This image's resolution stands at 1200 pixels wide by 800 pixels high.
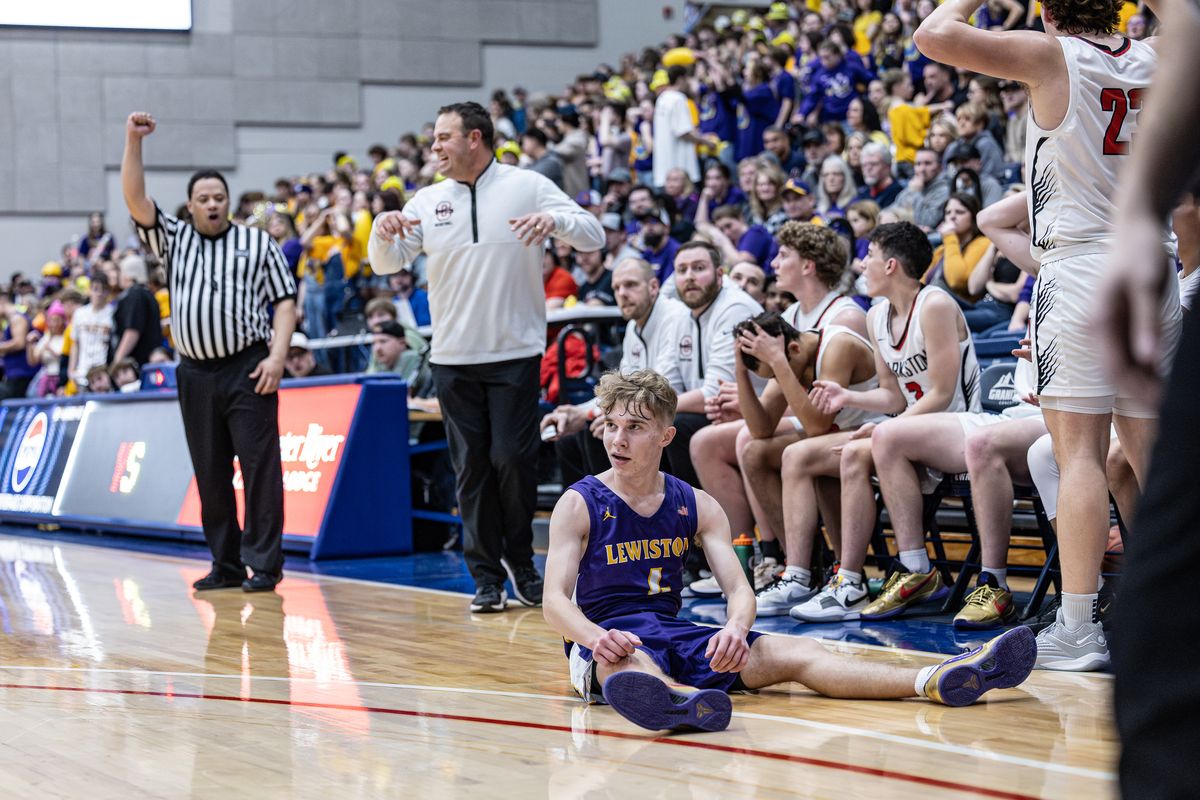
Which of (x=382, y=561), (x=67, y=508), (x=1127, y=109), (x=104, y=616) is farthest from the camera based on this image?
(x=67, y=508)

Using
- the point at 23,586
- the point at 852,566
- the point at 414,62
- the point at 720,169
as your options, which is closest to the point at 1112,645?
the point at 852,566

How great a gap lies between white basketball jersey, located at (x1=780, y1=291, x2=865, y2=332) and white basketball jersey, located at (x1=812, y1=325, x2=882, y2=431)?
9 centimetres

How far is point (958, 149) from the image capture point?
9.19 meters

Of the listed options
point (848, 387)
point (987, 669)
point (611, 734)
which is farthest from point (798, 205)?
point (611, 734)

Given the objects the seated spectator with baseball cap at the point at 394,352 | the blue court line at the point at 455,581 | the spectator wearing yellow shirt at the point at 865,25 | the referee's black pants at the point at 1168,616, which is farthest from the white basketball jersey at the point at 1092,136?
the spectator wearing yellow shirt at the point at 865,25

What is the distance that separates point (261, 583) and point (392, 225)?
7.36ft

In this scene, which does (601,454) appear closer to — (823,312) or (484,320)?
(484,320)

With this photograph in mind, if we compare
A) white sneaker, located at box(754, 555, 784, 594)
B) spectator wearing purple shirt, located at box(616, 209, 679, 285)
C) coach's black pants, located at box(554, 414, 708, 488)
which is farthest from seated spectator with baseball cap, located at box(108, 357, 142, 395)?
white sneaker, located at box(754, 555, 784, 594)

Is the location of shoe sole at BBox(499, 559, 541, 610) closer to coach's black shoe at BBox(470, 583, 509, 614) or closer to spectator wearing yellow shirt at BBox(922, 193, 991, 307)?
coach's black shoe at BBox(470, 583, 509, 614)

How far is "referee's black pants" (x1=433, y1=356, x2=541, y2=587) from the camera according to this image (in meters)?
5.93

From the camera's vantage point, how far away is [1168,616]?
1.29m

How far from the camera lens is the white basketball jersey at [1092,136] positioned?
3.88m

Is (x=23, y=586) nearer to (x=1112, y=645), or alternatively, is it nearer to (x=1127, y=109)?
(x=1127, y=109)

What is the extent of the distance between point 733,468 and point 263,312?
2552mm
